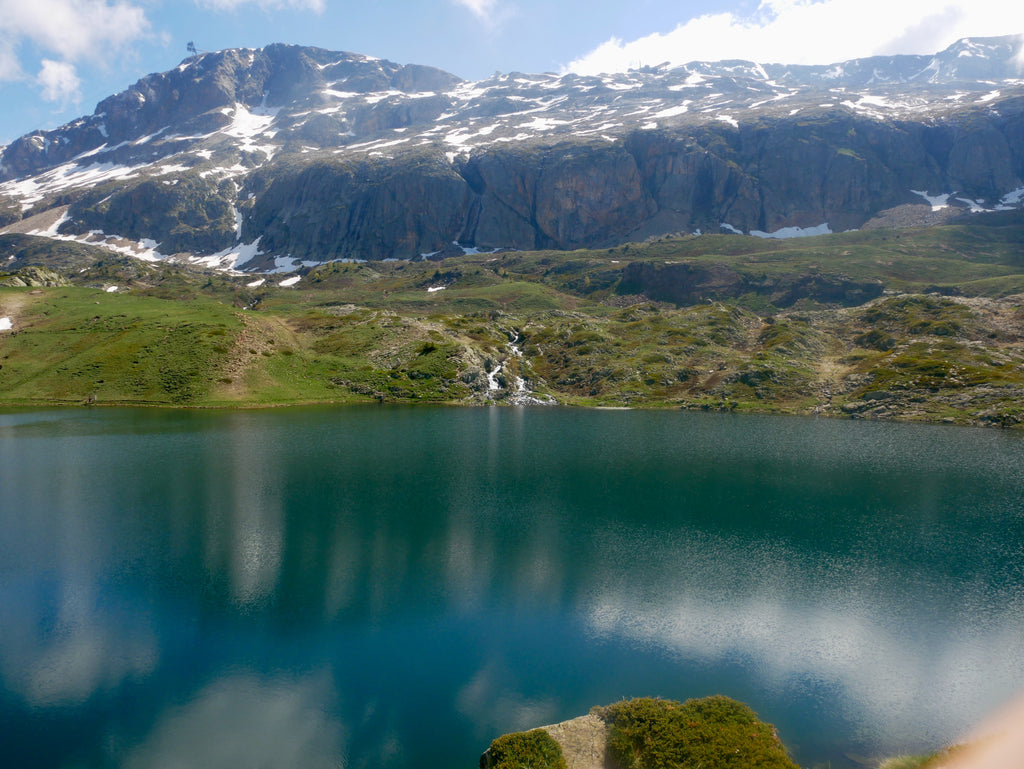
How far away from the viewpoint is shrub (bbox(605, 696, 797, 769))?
746 inches

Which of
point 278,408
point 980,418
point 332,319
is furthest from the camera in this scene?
point 332,319

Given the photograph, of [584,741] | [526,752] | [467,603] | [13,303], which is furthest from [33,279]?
[584,741]

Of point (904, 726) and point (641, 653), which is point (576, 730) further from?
point (904, 726)

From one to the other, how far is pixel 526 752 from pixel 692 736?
5929 millimetres

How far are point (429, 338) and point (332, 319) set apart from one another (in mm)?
30991

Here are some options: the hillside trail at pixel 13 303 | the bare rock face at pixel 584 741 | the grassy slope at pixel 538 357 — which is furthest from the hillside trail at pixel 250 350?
the bare rock face at pixel 584 741

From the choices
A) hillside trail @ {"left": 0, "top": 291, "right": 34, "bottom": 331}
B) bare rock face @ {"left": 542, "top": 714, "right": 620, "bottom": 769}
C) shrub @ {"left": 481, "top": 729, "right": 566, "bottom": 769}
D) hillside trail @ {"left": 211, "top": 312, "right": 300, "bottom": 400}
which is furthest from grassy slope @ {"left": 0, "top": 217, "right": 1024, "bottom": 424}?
shrub @ {"left": 481, "top": 729, "right": 566, "bottom": 769}

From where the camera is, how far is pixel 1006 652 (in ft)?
89.5

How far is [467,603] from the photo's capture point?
102 feet

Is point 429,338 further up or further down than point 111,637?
further up

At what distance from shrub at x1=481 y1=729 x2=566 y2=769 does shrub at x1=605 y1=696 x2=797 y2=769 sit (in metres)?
2.20

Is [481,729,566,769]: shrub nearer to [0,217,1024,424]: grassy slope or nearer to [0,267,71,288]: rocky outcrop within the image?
[0,217,1024,424]: grassy slope

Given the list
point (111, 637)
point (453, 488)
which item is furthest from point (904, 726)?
point (453, 488)

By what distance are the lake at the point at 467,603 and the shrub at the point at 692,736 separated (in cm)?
231
